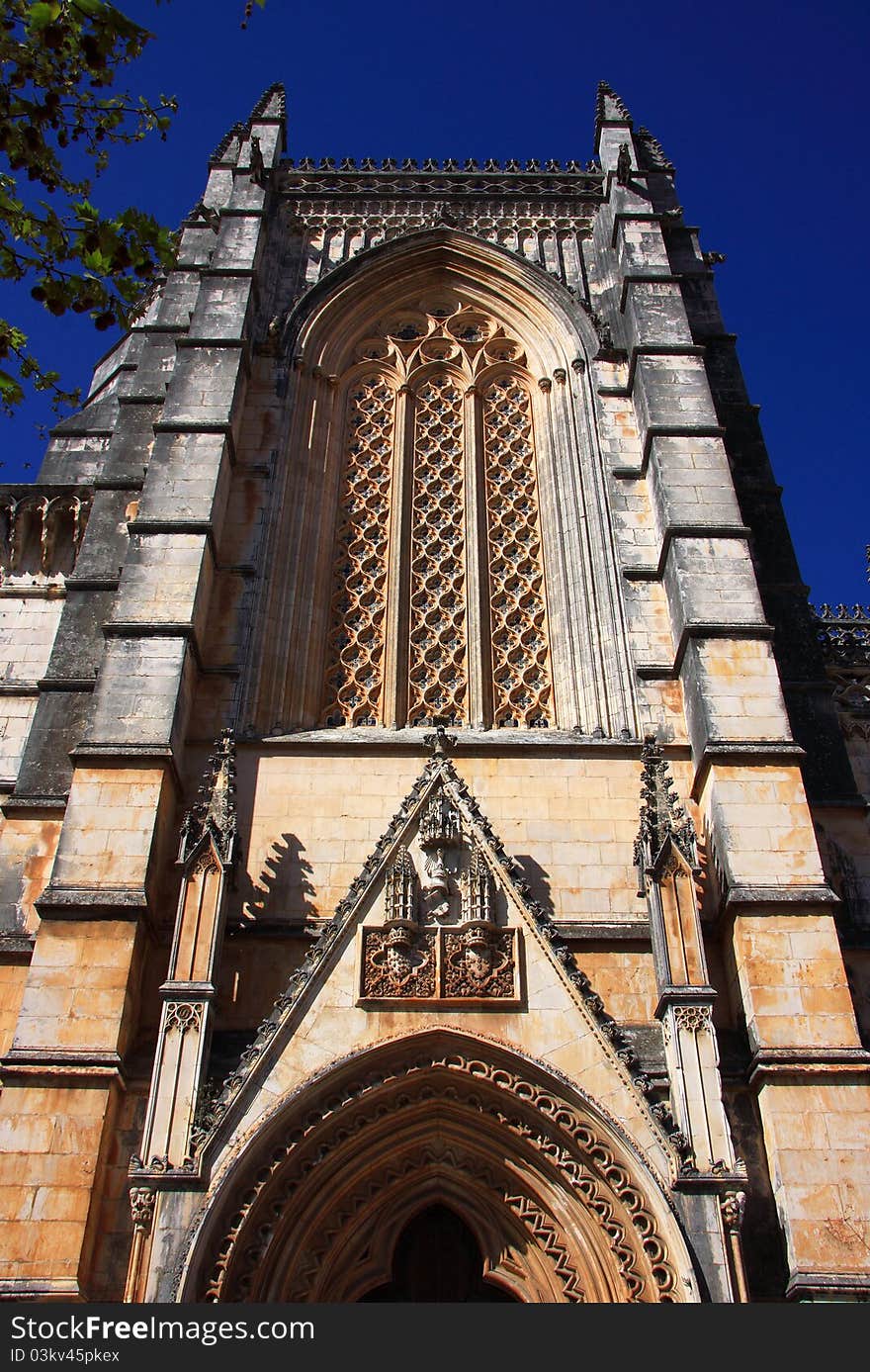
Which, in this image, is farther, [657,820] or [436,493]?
[436,493]

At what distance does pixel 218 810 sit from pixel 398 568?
4780 mm

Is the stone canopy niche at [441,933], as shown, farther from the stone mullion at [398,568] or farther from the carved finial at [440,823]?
the stone mullion at [398,568]

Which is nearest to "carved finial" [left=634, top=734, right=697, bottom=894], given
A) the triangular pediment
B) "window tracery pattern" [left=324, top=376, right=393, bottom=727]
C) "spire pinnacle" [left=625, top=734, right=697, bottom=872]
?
"spire pinnacle" [left=625, top=734, right=697, bottom=872]

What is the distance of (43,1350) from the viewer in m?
6.73

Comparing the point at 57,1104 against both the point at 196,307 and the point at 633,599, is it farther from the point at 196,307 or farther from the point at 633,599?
the point at 196,307

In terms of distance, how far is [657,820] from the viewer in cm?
1062

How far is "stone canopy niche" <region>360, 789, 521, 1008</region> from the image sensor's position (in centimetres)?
980

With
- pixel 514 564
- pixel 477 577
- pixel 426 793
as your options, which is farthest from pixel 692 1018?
pixel 514 564

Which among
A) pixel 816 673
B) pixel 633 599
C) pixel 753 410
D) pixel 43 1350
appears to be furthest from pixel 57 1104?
pixel 753 410

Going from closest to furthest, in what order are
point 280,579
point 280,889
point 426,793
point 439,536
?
point 426,793 → point 280,889 → point 280,579 → point 439,536

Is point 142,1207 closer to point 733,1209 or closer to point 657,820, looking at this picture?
point 733,1209

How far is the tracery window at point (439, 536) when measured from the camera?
13.7 metres

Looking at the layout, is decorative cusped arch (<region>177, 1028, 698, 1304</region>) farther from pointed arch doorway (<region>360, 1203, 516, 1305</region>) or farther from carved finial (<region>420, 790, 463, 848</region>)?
carved finial (<region>420, 790, 463, 848</region>)

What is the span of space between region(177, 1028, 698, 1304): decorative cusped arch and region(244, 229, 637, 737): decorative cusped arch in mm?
4378
